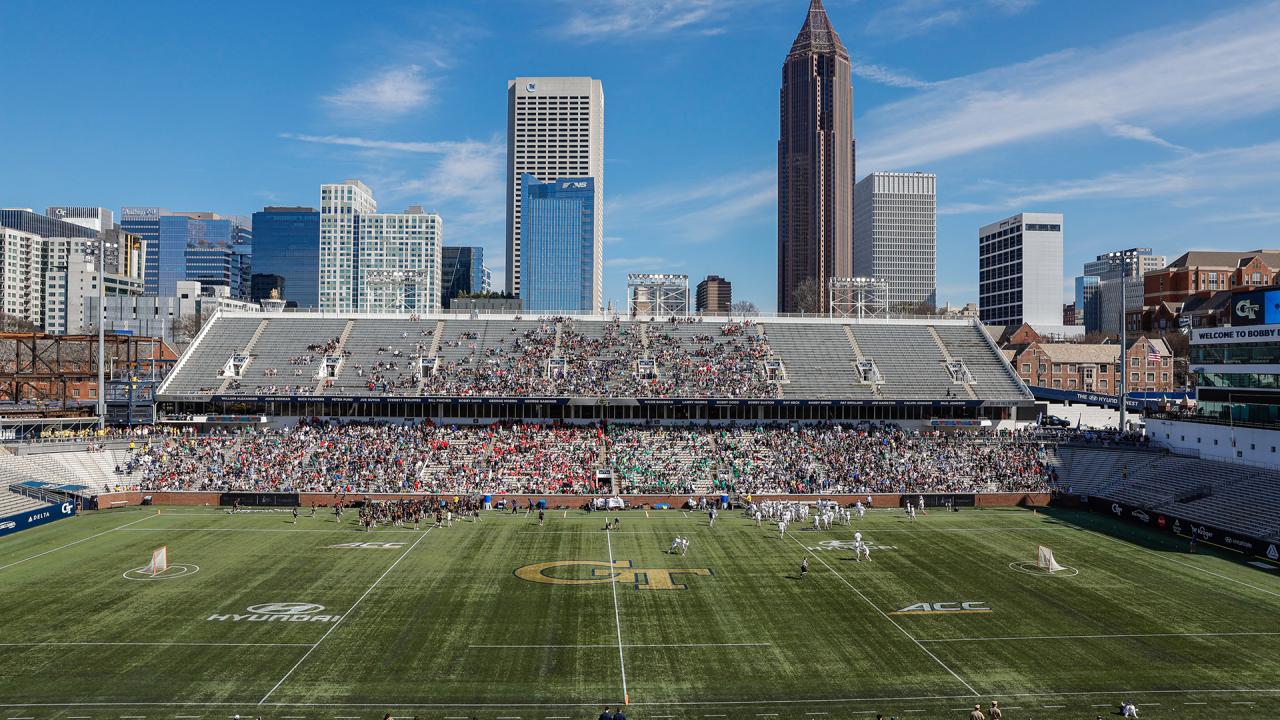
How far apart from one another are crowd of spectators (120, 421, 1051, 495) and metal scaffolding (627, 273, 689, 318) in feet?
63.2

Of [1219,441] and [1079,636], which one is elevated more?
[1219,441]

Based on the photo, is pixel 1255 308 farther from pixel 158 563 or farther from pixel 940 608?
pixel 158 563

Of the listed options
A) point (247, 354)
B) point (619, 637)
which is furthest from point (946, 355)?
point (247, 354)

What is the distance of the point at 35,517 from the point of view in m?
47.5

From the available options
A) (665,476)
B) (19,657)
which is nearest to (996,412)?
(665,476)

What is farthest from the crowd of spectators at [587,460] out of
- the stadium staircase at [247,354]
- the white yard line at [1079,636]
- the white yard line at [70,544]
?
the white yard line at [1079,636]

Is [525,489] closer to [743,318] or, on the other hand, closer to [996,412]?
[743,318]

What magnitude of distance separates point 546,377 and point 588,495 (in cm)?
1685

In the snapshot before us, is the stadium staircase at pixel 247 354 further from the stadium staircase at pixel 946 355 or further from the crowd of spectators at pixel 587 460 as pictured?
the stadium staircase at pixel 946 355

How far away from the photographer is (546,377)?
70625 millimetres

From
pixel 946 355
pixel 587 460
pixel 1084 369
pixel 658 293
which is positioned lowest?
pixel 587 460

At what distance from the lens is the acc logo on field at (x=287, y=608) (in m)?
31.1

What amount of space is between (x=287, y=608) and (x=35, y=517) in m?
27.0

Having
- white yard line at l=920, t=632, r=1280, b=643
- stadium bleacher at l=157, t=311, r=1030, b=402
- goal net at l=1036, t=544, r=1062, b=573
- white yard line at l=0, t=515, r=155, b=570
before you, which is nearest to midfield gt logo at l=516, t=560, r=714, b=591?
white yard line at l=920, t=632, r=1280, b=643
